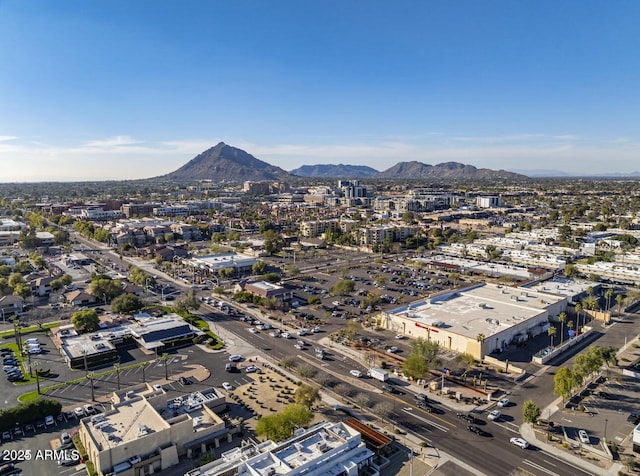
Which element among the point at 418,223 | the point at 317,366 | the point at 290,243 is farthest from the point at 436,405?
the point at 418,223

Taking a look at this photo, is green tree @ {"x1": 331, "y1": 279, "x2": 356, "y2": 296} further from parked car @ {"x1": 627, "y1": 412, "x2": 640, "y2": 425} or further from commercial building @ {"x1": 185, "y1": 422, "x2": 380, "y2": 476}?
parked car @ {"x1": 627, "y1": 412, "x2": 640, "y2": 425}

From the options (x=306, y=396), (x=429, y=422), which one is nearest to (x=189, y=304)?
(x=306, y=396)

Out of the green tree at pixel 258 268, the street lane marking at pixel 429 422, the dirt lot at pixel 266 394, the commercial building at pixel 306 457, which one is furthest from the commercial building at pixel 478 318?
the green tree at pixel 258 268

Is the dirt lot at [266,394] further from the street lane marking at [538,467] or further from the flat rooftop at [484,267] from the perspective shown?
the flat rooftop at [484,267]

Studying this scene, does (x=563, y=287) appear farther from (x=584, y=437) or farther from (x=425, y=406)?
(x=425, y=406)

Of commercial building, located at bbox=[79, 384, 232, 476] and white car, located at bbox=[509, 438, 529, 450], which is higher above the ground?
commercial building, located at bbox=[79, 384, 232, 476]

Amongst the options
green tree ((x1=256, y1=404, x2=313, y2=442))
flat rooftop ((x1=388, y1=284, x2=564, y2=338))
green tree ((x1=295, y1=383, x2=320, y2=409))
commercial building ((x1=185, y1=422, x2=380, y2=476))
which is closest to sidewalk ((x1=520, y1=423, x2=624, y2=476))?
commercial building ((x1=185, y1=422, x2=380, y2=476))

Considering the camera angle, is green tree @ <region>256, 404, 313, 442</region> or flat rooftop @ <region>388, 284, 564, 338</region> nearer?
green tree @ <region>256, 404, 313, 442</region>

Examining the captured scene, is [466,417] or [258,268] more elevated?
[258,268]

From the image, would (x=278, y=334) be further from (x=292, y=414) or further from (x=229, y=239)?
(x=229, y=239)
